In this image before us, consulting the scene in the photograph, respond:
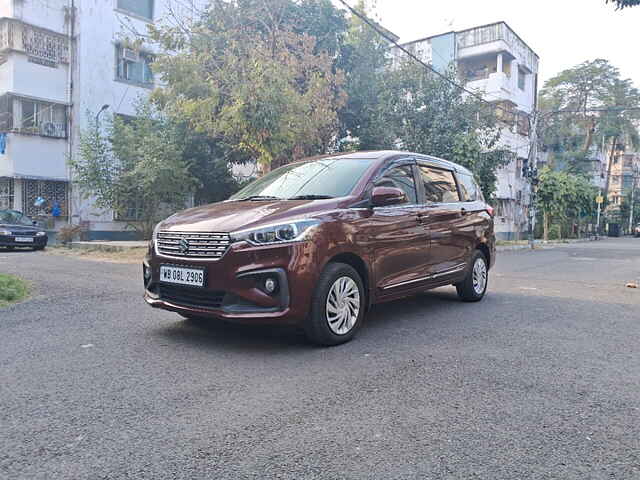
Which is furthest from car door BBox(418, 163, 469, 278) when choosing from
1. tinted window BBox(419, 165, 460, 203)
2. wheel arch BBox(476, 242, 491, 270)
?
wheel arch BBox(476, 242, 491, 270)

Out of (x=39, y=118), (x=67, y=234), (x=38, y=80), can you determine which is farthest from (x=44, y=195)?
(x=38, y=80)

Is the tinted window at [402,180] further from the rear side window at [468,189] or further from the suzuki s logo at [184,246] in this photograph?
the suzuki s logo at [184,246]

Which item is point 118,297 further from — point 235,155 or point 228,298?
point 235,155

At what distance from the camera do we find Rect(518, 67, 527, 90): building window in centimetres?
3556

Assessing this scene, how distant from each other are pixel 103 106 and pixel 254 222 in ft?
63.5

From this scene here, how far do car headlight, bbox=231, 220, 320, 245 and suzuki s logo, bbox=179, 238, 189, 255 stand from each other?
0.48 meters

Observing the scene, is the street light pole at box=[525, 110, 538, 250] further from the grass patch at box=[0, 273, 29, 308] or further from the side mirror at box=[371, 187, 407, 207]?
the grass patch at box=[0, 273, 29, 308]

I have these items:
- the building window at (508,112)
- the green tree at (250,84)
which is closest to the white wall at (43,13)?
the green tree at (250,84)

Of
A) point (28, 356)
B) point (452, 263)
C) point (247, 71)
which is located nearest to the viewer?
point (28, 356)

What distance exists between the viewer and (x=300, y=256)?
427cm

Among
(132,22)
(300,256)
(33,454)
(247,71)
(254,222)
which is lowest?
(33,454)

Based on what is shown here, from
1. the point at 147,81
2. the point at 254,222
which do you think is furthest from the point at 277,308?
the point at 147,81

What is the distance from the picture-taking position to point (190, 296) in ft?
14.7

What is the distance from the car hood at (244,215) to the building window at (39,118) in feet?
60.5
